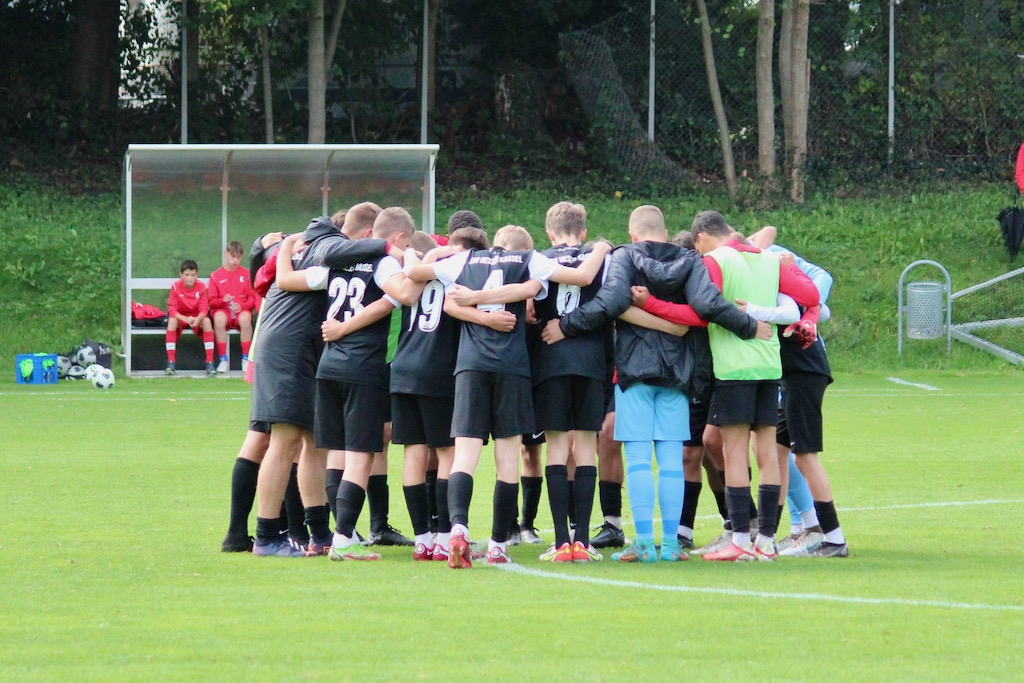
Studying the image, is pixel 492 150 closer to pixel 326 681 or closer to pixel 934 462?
pixel 934 462

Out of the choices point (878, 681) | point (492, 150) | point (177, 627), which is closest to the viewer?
point (878, 681)

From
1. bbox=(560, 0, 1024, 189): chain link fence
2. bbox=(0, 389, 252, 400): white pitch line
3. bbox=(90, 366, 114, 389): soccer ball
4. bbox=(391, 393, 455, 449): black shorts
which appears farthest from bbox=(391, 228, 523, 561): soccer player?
bbox=(560, 0, 1024, 189): chain link fence

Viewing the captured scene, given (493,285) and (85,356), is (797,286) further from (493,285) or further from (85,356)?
(85,356)

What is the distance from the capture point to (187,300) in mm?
17766

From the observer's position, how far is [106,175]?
26.5 meters

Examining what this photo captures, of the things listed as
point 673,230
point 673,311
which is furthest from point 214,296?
point 673,311

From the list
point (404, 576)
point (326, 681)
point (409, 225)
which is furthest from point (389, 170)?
point (326, 681)

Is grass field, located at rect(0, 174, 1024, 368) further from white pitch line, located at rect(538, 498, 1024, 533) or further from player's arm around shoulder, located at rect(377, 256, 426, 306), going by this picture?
player's arm around shoulder, located at rect(377, 256, 426, 306)

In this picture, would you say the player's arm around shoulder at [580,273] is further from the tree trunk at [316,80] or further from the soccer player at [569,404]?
the tree trunk at [316,80]

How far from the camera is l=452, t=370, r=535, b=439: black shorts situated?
23.4 feet

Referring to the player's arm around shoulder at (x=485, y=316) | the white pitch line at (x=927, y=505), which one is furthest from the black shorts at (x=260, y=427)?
the white pitch line at (x=927, y=505)

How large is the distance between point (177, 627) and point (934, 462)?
7.10m

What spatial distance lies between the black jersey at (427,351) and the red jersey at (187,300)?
10.9 meters

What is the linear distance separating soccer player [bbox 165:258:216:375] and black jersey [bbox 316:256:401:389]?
1079 cm
